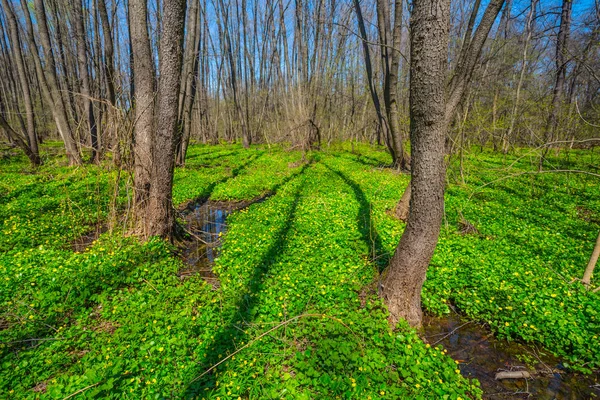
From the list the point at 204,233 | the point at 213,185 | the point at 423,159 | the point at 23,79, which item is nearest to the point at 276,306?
the point at 423,159

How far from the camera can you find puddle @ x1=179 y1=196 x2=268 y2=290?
17.5ft

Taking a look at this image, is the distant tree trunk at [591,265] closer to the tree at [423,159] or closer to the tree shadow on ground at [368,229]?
the tree at [423,159]

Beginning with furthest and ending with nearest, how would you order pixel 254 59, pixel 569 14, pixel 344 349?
pixel 254 59 → pixel 569 14 → pixel 344 349

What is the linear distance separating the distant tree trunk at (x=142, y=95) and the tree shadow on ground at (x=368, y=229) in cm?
475

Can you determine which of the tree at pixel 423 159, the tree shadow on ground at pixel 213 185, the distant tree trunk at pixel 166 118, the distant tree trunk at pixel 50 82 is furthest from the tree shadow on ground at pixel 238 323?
the distant tree trunk at pixel 50 82

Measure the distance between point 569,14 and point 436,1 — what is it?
16.2 metres

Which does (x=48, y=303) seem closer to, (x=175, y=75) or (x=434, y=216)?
(x=175, y=75)

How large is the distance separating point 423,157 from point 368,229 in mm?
3370

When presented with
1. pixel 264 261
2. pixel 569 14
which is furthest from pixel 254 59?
pixel 264 261

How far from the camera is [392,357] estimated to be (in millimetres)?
3119

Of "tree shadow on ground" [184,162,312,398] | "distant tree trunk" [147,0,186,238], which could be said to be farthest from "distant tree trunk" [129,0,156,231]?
"tree shadow on ground" [184,162,312,398]

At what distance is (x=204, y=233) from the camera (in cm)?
713

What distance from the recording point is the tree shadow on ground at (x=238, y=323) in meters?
2.82

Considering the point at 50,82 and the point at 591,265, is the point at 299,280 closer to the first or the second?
the point at 591,265
